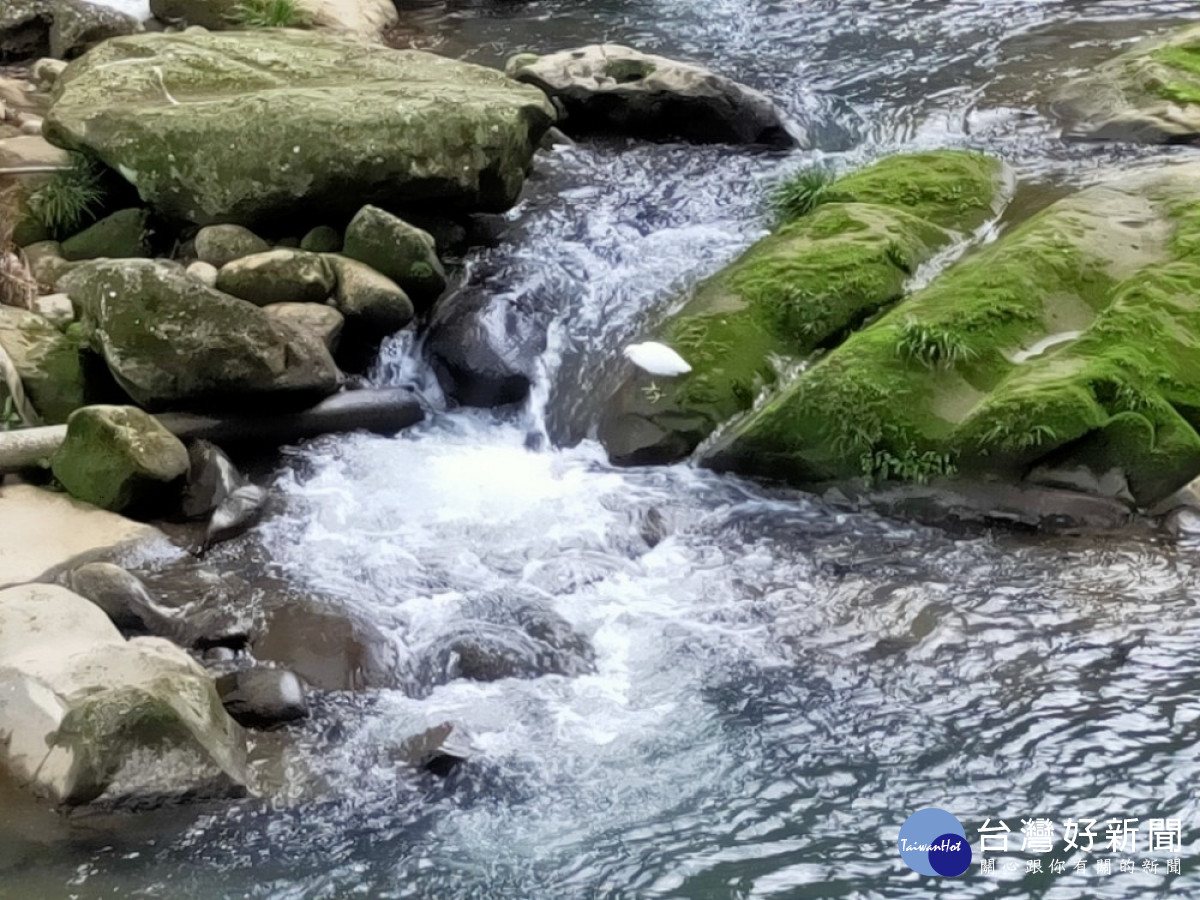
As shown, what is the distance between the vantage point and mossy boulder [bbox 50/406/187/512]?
7.33 metres

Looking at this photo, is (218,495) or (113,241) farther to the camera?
(113,241)

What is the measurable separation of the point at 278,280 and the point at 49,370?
1561mm

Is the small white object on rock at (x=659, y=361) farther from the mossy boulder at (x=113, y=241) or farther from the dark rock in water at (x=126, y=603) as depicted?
the mossy boulder at (x=113, y=241)

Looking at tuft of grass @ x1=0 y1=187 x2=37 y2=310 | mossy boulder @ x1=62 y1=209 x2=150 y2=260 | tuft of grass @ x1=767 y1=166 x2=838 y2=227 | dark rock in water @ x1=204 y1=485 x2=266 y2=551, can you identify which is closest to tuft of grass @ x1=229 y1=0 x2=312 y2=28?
mossy boulder @ x1=62 y1=209 x2=150 y2=260

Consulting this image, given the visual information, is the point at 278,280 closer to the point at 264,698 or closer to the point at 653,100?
the point at 264,698

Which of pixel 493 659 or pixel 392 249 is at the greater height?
pixel 392 249

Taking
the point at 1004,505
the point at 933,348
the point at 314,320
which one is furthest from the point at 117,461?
the point at 1004,505

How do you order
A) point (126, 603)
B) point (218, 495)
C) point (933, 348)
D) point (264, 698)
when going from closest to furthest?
1. point (264, 698)
2. point (126, 603)
3. point (218, 495)
4. point (933, 348)

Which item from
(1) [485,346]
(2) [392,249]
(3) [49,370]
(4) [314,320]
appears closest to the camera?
(3) [49,370]

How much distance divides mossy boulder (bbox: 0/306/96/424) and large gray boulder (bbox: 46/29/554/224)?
64.4 inches

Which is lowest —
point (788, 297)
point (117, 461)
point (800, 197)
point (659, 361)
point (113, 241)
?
point (117, 461)

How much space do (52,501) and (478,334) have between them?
295 cm

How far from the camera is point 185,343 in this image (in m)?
7.81

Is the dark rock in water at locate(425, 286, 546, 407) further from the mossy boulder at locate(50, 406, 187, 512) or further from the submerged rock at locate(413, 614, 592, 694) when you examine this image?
the submerged rock at locate(413, 614, 592, 694)
